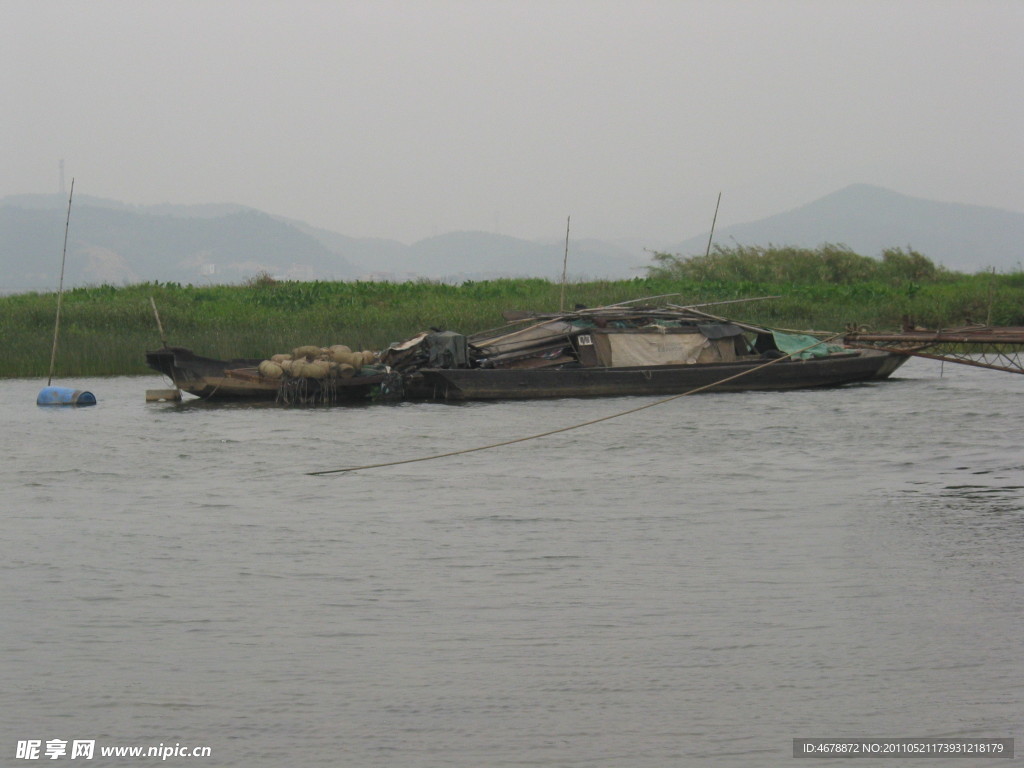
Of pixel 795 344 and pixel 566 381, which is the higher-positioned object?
pixel 795 344

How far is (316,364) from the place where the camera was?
1805cm

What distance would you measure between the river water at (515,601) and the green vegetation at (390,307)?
31.0ft

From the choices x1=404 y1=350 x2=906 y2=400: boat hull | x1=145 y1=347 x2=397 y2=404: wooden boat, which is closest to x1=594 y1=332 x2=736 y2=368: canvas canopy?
x1=404 y1=350 x2=906 y2=400: boat hull

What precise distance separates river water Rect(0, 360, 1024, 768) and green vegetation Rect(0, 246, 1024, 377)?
945cm

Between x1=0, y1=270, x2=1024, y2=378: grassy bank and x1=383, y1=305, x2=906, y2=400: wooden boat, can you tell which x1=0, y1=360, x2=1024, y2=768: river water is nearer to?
x1=383, y1=305, x2=906, y2=400: wooden boat

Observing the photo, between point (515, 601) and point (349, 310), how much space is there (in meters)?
20.7

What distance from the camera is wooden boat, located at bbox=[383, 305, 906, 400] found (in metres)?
18.5

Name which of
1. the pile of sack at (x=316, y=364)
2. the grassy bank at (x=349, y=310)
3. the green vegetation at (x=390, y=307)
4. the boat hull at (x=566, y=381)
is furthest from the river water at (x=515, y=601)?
the green vegetation at (x=390, y=307)

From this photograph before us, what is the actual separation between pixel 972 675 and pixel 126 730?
3.92 meters

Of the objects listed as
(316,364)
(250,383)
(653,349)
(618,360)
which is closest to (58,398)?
(250,383)

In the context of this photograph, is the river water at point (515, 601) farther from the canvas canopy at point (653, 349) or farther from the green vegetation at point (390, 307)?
the green vegetation at point (390, 307)

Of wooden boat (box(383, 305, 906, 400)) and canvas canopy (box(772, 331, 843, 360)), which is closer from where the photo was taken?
wooden boat (box(383, 305, 906, 400))

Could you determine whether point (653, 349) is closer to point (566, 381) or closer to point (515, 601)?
point (566, 381)

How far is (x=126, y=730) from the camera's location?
17.1 feet
